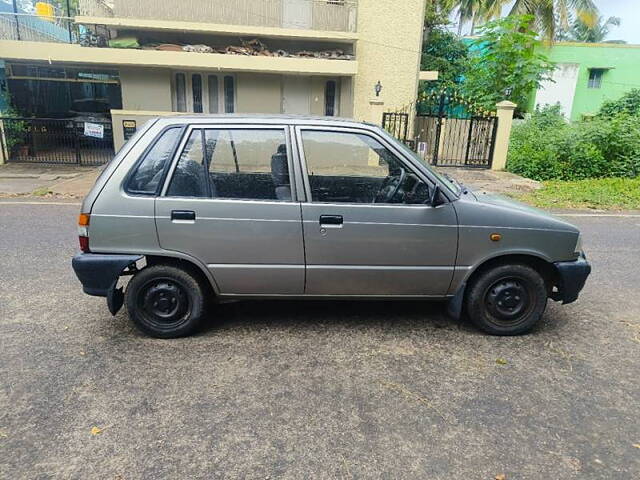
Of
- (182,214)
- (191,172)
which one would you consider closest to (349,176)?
(191,172)

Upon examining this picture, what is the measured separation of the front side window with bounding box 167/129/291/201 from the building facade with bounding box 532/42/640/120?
31138 millimetres

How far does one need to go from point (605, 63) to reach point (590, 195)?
82.8 ft

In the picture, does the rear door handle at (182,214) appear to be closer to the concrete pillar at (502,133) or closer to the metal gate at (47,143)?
the metal gate at (47,143)

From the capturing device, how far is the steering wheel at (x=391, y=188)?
12.5 ft

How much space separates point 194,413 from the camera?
2916 millimetres

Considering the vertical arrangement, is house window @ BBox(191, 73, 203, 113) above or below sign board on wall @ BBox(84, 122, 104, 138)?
above

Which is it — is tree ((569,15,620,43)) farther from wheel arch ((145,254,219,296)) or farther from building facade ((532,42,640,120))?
wheel arch ((145,254,219,296))

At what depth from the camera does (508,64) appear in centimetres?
1702

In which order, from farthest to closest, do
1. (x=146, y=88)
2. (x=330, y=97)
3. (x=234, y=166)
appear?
1. (x=330, y=97)
2. (x=146, y=88)
3. (x=234, y=166)

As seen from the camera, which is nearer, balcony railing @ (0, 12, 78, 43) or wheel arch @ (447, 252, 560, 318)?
wheel arch @ (447, 252, 560, 318)

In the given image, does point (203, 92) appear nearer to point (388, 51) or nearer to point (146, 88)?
point (146, 88)

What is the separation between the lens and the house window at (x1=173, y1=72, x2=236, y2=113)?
17.8m

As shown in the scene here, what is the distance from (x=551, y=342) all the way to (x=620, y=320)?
3.31ft


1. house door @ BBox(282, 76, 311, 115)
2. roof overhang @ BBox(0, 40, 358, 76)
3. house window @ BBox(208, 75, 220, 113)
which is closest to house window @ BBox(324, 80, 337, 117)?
house door @ BBox(282, 76, 311, 115)
